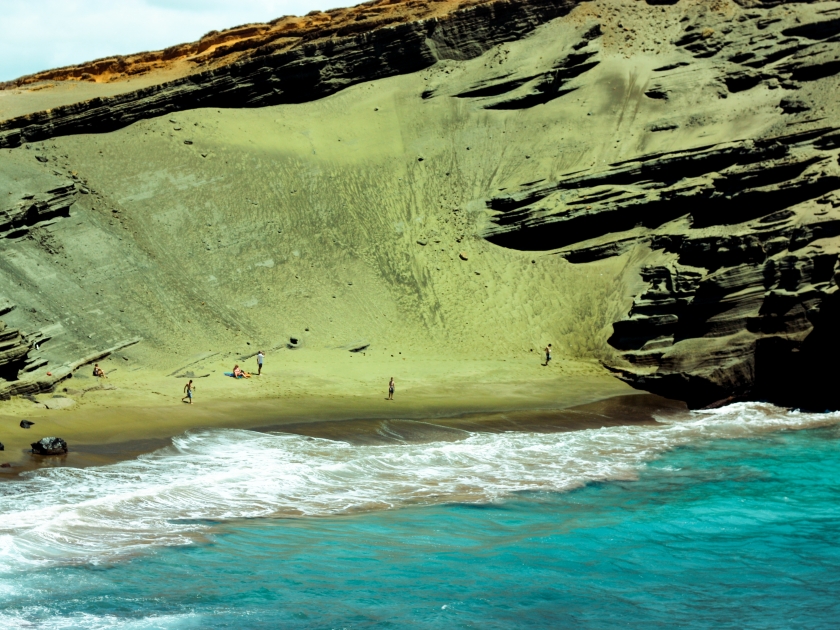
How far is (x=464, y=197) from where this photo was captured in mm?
33812

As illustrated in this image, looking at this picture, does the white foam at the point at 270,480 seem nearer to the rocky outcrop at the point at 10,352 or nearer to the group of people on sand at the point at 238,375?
the group of people on sand at the point at 238,375

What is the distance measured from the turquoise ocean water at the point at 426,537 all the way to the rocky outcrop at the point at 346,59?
2166 centimetres

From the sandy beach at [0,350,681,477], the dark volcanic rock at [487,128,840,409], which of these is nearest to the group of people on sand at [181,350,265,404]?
the sandy beach at [0,350,681,477]

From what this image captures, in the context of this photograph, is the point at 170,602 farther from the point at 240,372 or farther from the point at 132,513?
the point at 240,372

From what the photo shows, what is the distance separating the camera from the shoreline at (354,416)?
59.5ft

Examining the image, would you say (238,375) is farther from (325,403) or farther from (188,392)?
(325,403)

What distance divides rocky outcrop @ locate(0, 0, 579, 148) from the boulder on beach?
70.7 ft

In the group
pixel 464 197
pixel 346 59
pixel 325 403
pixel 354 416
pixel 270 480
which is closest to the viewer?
pixel 270 480

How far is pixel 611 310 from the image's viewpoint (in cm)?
2888

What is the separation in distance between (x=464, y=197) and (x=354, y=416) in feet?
47.3

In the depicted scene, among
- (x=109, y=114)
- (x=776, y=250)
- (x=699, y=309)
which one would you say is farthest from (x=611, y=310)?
(x=109, y=114)

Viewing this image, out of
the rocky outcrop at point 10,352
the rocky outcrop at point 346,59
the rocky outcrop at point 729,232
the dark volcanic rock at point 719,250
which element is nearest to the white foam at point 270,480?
the dark volcanic rock at point 719,250

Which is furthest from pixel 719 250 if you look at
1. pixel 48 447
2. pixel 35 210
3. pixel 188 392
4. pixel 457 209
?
pixel 35 210

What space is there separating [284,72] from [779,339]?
24.2m
